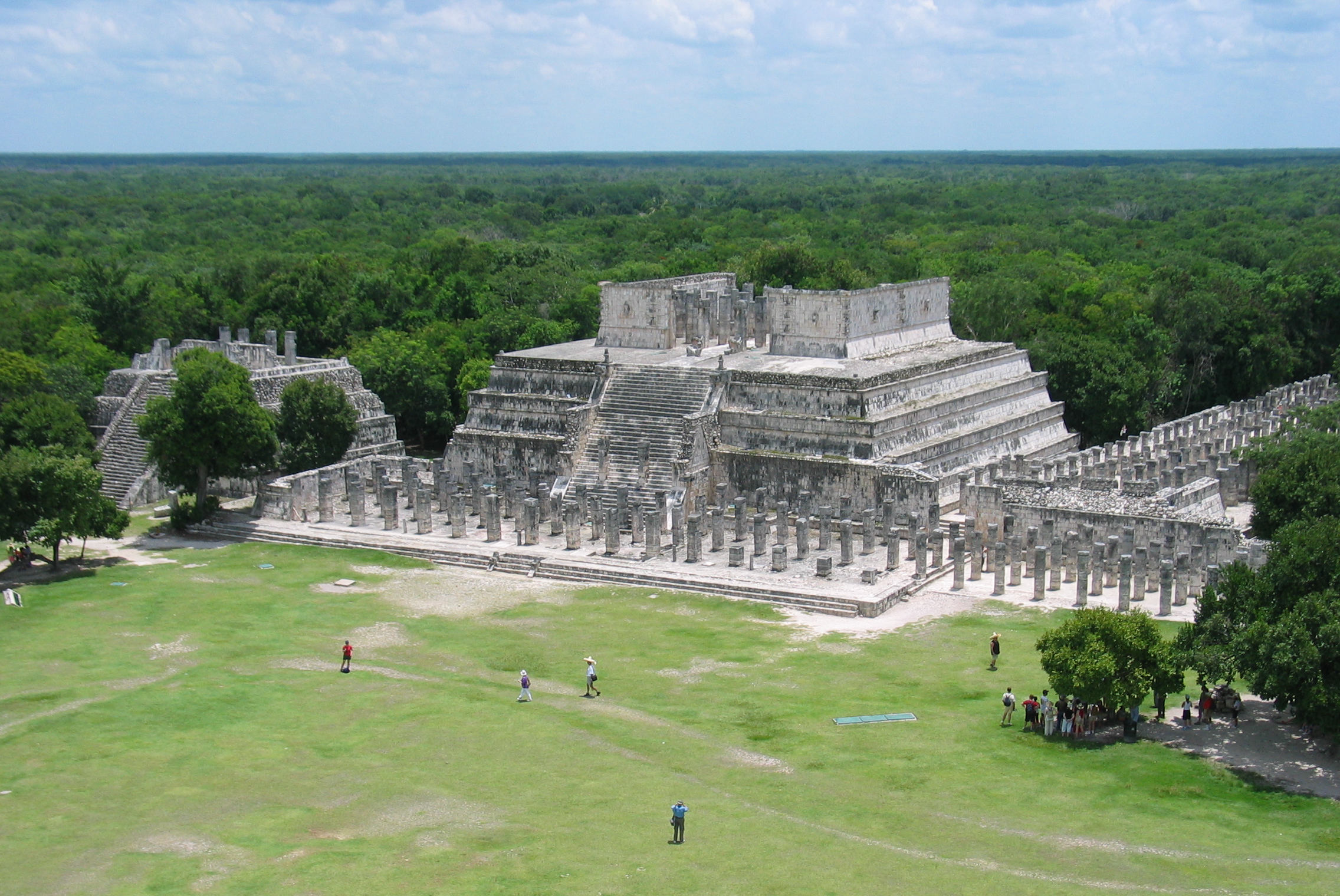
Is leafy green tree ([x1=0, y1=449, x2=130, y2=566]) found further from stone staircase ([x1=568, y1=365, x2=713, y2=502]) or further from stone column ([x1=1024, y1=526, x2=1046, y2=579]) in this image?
stone column ([x1=1024, y1=526, x2=1046, y2=579])

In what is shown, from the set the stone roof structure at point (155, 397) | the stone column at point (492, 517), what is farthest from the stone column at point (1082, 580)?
the stone roof structure at point (155, 397)

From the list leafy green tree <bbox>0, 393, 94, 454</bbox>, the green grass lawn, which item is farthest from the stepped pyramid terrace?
leafy green tree <bbox>0, 393, 94, 454</bbox>

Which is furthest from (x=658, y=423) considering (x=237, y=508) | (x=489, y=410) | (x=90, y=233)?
(x=90, y=233)

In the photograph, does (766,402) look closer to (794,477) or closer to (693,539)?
(794,477)

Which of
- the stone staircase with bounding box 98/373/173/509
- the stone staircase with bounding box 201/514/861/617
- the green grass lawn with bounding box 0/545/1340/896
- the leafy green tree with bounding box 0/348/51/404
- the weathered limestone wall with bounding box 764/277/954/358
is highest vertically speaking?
the weathered limestone wall with bounding box 764/277/954/358

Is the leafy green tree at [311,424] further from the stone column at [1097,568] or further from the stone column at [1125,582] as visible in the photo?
the stone column at [1125,582]

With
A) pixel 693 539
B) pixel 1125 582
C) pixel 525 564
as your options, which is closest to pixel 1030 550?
pixel 1125 582
